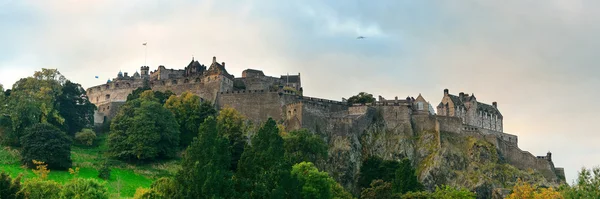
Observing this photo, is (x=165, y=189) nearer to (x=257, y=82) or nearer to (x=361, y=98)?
(x=257, y=82)

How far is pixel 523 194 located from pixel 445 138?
850 inches

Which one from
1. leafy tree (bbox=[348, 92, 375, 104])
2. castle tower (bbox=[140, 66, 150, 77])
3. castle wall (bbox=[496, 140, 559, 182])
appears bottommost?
castle wall (bbox=[496, 140, 559, 182])

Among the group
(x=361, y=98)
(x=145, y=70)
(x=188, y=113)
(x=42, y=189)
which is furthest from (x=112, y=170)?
(x=145, y=70)

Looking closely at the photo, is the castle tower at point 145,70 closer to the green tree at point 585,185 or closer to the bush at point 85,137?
the bush at point 85,137

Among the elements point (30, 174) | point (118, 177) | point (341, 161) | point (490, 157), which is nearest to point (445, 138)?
point (490, 157)

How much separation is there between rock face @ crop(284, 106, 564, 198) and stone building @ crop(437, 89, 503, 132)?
10.7 metres

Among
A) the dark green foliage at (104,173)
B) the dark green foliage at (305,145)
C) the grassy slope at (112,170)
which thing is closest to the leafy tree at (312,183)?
the dark green foliage at (305,145)

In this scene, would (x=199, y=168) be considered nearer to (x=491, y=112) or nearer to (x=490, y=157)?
(x=490, y=157)

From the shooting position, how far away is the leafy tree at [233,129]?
68.2 meters

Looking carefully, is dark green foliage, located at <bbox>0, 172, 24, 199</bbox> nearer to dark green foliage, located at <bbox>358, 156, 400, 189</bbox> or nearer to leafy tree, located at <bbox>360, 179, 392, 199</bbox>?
leafy tree, located at <bbox>360, 179, 392, 199</bbox>

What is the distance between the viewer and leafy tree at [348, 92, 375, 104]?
333ft

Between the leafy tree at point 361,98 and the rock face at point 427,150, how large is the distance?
655cm

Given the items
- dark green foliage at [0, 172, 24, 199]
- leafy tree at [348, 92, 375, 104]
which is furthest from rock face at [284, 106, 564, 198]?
dark green foliage at [0, 172, 24, 199]

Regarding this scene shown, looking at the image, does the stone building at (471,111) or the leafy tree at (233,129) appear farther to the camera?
the stone building at (471,111)
